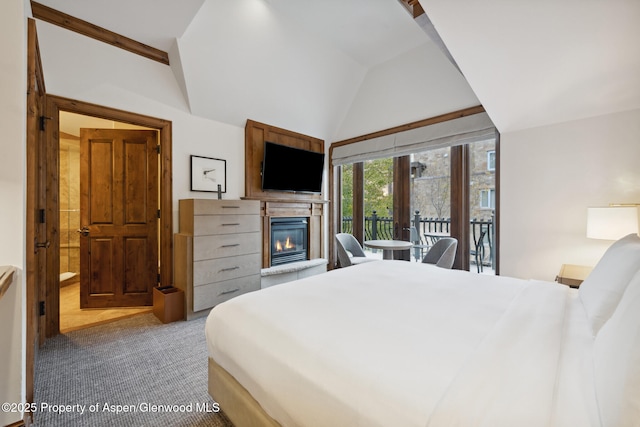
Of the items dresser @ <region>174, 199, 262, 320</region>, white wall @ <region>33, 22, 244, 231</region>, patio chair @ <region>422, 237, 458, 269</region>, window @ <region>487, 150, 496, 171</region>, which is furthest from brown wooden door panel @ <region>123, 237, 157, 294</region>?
window @ <region>487, 150, 496, 171</region>

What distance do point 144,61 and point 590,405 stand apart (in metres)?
4.02

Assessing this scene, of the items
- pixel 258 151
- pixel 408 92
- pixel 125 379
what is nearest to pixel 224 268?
pixel 125 379

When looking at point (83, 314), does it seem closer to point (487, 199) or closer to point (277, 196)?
point (277, 196)

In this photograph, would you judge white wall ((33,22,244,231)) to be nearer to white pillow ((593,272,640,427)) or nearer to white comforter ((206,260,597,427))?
white comforter ((206,260,597,427))

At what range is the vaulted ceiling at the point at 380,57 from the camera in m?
1.90

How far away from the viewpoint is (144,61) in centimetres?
295

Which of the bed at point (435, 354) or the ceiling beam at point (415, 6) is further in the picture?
the ceiling beam at point (415, 6)

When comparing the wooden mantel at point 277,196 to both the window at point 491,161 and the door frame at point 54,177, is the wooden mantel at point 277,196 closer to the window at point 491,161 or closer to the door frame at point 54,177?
the door frame at point 54,177

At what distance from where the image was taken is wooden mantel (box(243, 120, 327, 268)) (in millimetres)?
3926

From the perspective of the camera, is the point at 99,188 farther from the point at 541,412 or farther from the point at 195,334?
the point at 541,412

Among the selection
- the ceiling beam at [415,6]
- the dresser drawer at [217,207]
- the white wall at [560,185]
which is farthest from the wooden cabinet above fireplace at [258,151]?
the white wall at [560,185]

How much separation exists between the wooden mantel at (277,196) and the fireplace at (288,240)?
3.7 inches

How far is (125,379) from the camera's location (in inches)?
74.1

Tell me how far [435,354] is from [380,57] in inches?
164
